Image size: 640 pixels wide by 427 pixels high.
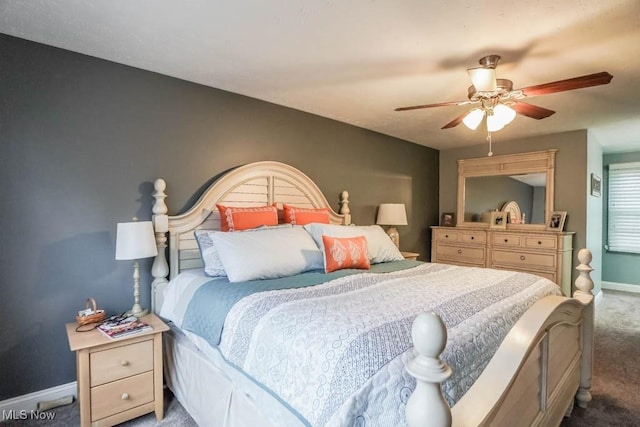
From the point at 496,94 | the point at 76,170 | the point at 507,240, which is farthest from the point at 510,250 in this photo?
the point at 76,170

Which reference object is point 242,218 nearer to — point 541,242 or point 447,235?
point 447,235

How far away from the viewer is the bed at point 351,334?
1.01 metres

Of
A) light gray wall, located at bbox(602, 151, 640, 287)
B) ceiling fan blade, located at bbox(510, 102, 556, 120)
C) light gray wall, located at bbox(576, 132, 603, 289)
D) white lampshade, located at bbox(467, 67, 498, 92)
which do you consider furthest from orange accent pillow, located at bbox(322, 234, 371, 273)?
light gray wall, located at bbox(602, 151, 640, 287)

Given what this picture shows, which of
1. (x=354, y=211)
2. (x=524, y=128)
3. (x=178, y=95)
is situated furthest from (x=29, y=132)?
(x=524, y=128)

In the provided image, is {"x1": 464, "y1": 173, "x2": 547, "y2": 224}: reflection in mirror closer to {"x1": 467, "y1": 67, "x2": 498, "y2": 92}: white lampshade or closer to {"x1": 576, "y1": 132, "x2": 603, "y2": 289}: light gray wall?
{"x1": 576, "y1": 132, "x2": 603, "y2": 289}: light gray wall

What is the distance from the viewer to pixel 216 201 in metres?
2.76

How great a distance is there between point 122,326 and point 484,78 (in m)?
2.71

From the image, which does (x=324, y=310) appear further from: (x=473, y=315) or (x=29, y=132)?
(x=29, y=132)

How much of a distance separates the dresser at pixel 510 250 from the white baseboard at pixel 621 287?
2.25 m

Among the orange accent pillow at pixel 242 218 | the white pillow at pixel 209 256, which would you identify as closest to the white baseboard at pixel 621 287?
the orange accent pillow at pixel 242 218

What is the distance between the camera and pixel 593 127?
3896mm

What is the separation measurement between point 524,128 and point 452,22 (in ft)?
8.99

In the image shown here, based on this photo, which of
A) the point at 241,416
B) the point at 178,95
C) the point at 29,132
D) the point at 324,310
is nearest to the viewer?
the point at 324,310

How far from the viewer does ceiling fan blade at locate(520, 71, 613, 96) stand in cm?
171
